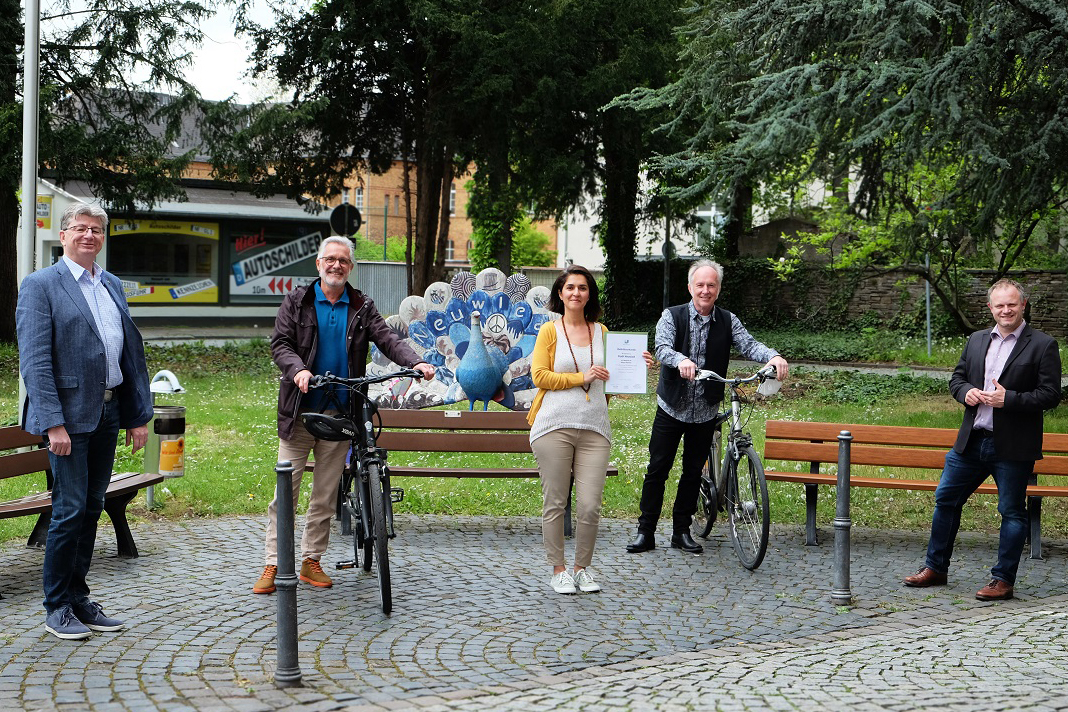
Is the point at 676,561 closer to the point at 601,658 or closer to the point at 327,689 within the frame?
the point at 601,658

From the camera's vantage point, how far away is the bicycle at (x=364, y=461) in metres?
6.07

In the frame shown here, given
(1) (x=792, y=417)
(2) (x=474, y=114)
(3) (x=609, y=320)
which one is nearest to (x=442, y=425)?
(1) (x=792, y=417)

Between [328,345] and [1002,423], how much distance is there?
3889 millimetres

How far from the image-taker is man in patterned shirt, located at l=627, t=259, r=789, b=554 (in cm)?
749

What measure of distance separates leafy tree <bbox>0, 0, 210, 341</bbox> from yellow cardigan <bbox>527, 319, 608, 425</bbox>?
50.3ft

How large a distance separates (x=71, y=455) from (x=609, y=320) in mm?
28231

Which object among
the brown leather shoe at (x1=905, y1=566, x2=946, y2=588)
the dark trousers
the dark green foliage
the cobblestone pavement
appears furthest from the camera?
the dark green foliage

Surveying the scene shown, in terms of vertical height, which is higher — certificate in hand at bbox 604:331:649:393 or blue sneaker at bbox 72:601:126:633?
certificate in hand at bbox 604:331:649:393

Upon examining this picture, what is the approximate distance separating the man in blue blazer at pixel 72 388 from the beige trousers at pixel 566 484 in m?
2.34

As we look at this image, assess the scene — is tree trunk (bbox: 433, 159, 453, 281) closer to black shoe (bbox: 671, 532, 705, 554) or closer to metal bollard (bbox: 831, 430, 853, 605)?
black shoe (bbox: 671, 532, 705, 554)

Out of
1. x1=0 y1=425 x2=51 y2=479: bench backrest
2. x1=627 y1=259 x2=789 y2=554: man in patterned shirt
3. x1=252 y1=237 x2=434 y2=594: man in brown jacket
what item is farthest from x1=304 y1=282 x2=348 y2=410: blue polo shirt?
x1=627 y1=259 x2=789 y2=554: man in patterned shirt

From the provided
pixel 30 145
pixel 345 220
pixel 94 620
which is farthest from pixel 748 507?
pixel 345 220

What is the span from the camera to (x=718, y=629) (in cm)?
591

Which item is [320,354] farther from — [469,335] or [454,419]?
[469,335]
